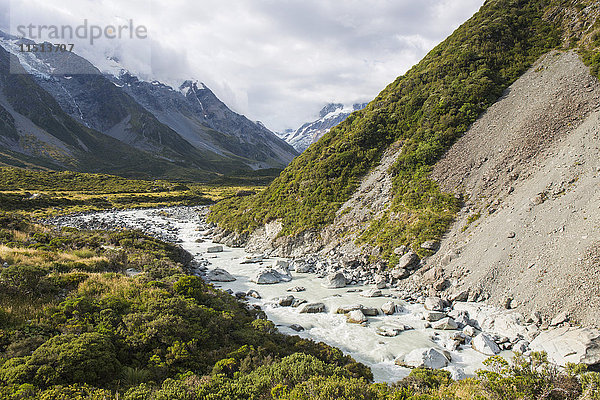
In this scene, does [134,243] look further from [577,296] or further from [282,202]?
[577,296]

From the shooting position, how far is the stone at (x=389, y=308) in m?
Answer: 20.8

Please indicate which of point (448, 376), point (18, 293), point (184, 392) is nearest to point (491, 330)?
point (448, 376)

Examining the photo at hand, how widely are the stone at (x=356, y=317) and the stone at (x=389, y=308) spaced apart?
5.19ft

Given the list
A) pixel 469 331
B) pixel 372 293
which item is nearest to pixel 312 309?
pixel 372 293

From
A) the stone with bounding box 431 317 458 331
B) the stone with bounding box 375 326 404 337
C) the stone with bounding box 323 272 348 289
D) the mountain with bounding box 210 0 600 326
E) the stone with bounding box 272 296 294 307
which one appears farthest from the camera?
the stone with bounding box 323 272 348 289

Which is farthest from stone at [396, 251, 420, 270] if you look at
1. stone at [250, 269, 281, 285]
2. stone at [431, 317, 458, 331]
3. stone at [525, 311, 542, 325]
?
stone at [250, 269, 281, 285]

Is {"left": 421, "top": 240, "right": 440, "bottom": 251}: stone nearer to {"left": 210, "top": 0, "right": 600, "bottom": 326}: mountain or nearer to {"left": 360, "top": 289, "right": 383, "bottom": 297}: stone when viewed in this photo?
{"left": 210, "top": 0, "right": 600, "bottom": 326}: mountain

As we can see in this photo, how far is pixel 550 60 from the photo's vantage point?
3709 cm

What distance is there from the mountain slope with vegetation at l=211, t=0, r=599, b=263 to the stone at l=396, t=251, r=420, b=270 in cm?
173

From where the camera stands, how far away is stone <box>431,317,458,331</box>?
1833 cm

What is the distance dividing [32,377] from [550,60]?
53275 millimetres

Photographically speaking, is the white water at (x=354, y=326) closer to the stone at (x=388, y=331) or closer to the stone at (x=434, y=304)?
the stone at (x=388, y=331)

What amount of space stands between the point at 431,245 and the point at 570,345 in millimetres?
13614

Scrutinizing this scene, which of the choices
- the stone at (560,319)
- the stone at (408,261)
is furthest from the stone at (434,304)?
the stone at (560,319)
